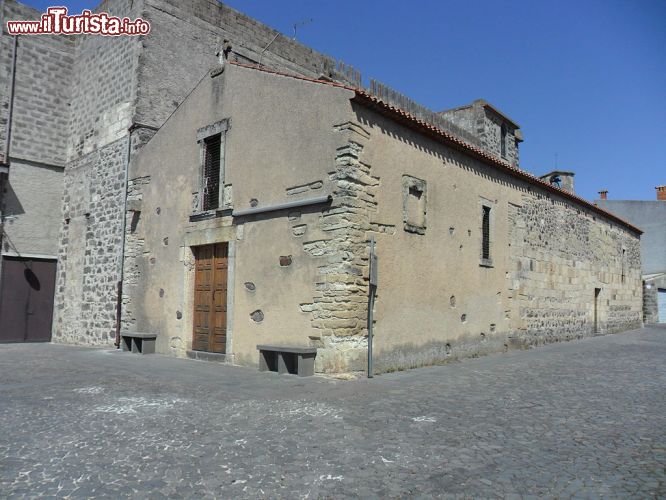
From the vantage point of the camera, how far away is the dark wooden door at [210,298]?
9.91 m

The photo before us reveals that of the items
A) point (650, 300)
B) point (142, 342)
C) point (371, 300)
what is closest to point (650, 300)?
point (650, 300)

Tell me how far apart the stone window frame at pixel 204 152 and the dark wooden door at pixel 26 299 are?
6.69 meters

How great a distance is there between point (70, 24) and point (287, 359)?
12.6 meters

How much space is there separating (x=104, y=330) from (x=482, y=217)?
30.1ft

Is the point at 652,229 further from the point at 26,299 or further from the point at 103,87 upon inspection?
the point at 26,299

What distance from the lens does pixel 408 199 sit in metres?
9.21

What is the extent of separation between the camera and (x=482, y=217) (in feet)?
37.7

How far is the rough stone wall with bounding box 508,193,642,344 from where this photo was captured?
514 inches

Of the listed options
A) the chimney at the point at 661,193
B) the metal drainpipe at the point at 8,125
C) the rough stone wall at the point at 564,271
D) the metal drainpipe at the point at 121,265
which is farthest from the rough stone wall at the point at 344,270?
the chimney at the point at 661,193

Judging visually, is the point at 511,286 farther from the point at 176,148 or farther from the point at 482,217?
the point at 176,148

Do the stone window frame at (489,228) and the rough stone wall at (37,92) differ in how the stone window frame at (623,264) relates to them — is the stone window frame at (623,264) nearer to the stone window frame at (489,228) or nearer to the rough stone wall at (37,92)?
the stone window frame at (489,228)

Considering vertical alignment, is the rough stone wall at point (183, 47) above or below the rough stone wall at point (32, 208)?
above

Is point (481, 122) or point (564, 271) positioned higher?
point (481, 122)

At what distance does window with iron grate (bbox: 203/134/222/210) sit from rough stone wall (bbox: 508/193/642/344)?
6881 millimetres
